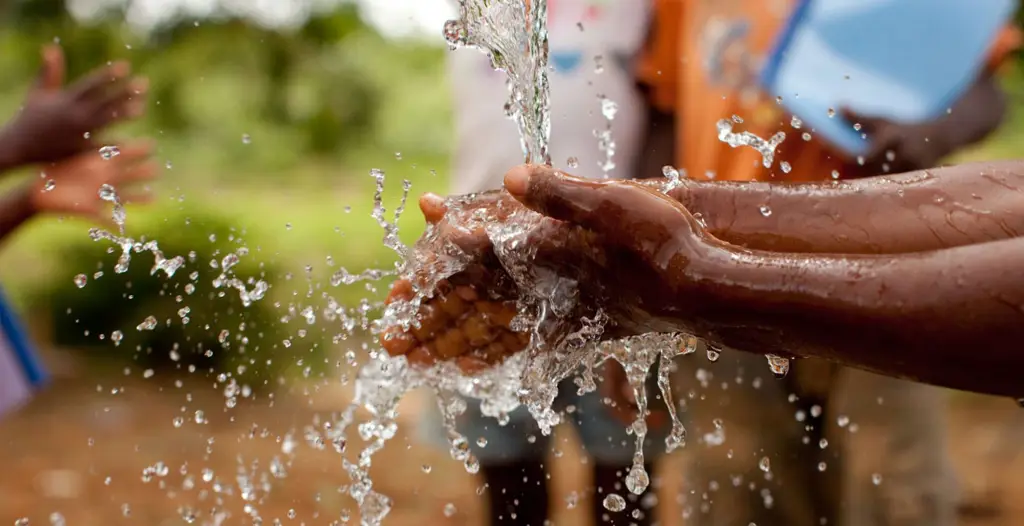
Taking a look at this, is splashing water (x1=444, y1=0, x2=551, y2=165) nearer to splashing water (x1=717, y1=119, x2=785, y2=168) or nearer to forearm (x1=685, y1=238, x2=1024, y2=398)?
splashing water (x1=717, y1=119, x2=785, y2=168)

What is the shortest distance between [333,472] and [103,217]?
2.91 meters

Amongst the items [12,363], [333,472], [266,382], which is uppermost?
[12,363]

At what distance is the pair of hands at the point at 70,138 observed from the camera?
8.78 feet

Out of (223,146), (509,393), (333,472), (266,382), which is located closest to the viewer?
(509,393)

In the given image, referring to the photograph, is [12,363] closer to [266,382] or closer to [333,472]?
[266,382]

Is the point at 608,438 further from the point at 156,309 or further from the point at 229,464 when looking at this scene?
the point at 156,309

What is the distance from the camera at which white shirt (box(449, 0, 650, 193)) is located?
265cm

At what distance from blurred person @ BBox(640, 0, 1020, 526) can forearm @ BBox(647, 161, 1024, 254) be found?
87 cm

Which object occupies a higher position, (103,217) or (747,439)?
(103,217)

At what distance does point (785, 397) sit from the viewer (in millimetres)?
2734

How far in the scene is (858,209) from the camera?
5.44 ft

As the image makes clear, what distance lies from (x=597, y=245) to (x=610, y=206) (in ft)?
0.23

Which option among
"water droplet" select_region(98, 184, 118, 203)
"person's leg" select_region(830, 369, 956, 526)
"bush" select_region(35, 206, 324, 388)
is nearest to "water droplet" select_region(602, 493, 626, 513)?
"person's leg" select_region(830, 369, 956, 526)

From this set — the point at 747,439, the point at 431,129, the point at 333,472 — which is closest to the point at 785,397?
the point at 747,439
